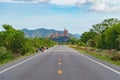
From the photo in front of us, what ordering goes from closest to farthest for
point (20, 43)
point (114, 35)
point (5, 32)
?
point (20, 43) < point (5, 32) < point (114, 35)

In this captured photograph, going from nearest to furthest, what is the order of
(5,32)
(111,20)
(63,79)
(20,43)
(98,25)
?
(63,79) < (20,43) < (5,32) < (111,20) < (98,25)

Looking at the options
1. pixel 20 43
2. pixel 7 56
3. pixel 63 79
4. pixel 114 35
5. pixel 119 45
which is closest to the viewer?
pixel 63 79

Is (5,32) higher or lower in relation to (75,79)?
higher

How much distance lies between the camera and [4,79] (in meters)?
16.6

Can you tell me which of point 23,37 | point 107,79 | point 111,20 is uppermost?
point 111,20

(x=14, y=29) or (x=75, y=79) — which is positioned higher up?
(x=14, y=29)

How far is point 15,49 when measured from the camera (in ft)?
199

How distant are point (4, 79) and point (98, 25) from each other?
11436 cm

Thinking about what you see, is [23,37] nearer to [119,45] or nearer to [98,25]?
[119,45]

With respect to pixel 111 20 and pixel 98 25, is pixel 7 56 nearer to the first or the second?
pixel 111 20

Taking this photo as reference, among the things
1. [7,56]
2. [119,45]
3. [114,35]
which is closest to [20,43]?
[7,56]

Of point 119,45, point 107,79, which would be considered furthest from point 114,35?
point 107,79

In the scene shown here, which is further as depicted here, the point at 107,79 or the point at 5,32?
the point at 5,32

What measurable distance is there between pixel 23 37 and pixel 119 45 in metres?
23.6
